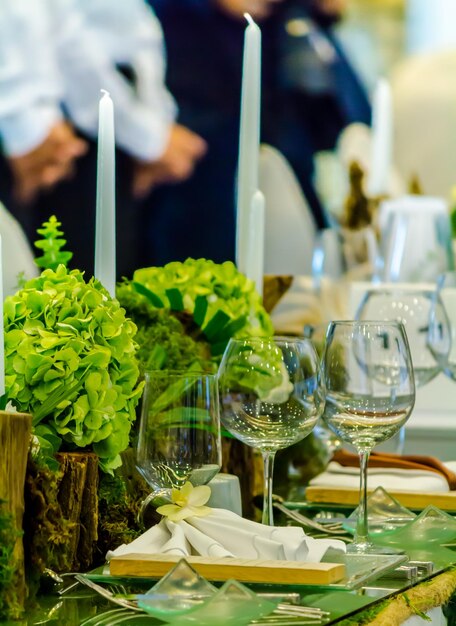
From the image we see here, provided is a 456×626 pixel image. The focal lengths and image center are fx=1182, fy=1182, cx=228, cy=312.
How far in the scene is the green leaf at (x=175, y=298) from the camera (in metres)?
1.25

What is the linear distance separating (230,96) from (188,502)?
2.34 meters

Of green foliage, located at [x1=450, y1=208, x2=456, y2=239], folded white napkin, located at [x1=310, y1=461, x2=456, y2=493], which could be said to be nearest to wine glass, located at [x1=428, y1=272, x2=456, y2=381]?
folded white napkin, located at [x1=310, y1=461, x2=456, y2=493]

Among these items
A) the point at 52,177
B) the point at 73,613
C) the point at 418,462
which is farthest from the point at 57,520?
the point at 52,177

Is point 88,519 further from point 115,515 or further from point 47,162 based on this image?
point 47,162

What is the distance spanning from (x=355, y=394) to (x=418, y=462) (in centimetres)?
32

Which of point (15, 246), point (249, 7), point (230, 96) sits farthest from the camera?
point (249, 7)

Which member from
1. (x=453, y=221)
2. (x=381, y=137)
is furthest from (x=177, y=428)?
(x=381, y=137)

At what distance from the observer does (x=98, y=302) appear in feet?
3.04

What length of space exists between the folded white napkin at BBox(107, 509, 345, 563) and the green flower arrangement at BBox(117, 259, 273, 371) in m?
0.27

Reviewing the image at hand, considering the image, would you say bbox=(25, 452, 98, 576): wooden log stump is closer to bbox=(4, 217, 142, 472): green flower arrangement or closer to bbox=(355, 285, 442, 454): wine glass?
bbox=(4, 217, 142, 472): green flower arrangement

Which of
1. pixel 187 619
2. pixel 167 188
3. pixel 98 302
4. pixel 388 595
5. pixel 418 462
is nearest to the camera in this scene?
pixel 187 619

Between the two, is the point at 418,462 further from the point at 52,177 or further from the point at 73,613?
the point at 52,177

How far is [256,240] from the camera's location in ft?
4.32

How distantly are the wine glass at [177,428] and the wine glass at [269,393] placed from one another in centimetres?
7
